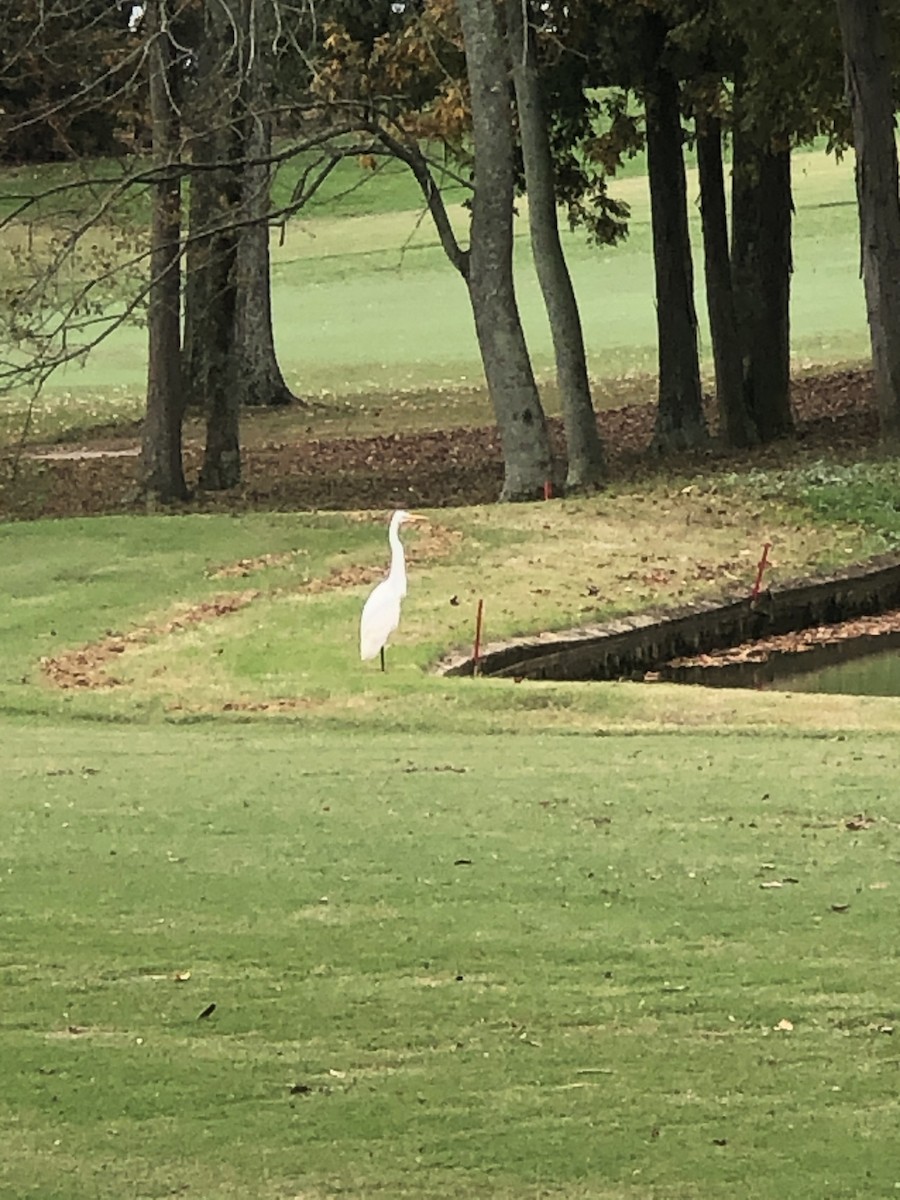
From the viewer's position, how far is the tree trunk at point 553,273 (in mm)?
Answer: 26797

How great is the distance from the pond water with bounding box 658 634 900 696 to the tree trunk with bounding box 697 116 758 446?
11.0 meters

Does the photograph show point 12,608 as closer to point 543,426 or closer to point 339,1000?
point 543,426

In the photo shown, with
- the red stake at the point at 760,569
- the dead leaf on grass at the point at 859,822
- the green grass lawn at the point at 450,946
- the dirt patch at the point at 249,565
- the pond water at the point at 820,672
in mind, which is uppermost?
the green grass lawn at the point at 450,946

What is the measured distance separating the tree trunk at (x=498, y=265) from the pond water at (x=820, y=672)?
7354mm

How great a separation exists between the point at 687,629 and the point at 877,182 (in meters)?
7.85

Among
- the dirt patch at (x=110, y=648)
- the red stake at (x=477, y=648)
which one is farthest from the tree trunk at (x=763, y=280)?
the red stake at (x=477, y=648)

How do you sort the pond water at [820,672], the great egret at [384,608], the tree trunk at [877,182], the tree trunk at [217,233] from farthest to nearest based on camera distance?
the tree trunk at [217,233] < the tree trunk at [877,182] < the pond water at [820,672] < the great egret at [384,608]

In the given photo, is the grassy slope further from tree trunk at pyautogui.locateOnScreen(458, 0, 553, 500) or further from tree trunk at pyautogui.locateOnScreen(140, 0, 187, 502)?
tree trunk at pyautogui.locateOnScreen(458, 0, 553, 500)

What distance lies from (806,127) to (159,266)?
8461 mm

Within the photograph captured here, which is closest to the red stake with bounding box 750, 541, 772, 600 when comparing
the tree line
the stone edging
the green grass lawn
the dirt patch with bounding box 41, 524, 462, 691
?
the stone edging

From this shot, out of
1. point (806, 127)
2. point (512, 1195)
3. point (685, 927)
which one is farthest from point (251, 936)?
point (806, 127)

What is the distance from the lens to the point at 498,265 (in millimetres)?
26156

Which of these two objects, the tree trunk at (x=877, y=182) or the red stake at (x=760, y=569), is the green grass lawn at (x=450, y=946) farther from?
the tree trunk at (x=877, y=182)

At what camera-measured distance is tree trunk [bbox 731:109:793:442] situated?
3069cm
